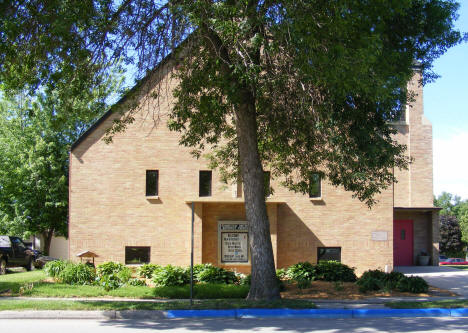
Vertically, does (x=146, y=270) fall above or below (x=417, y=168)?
below

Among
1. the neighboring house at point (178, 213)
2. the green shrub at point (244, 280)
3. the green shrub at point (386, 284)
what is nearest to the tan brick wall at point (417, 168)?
the neighboring house at point (178, 213)

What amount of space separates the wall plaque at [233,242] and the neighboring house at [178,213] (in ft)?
0.13

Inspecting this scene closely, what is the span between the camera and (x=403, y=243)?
93.9 ft

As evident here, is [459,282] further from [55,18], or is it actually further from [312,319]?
[55,18]

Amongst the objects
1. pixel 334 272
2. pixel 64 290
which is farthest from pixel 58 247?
pixel 334 272

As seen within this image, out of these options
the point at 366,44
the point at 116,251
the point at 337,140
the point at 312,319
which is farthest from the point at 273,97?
the point at 116,251

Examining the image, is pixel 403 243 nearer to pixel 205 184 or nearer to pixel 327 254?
pixel 327 254

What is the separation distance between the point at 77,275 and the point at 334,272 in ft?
29.7

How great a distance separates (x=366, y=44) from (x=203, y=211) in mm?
11616

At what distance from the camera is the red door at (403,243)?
Result: 2856cm

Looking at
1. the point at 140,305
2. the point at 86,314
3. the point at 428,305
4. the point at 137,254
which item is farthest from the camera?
the point at 137,254

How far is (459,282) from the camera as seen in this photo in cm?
1927

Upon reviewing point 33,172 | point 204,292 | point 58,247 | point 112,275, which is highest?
point 33,172

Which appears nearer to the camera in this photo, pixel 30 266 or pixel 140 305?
pixel 140 305
